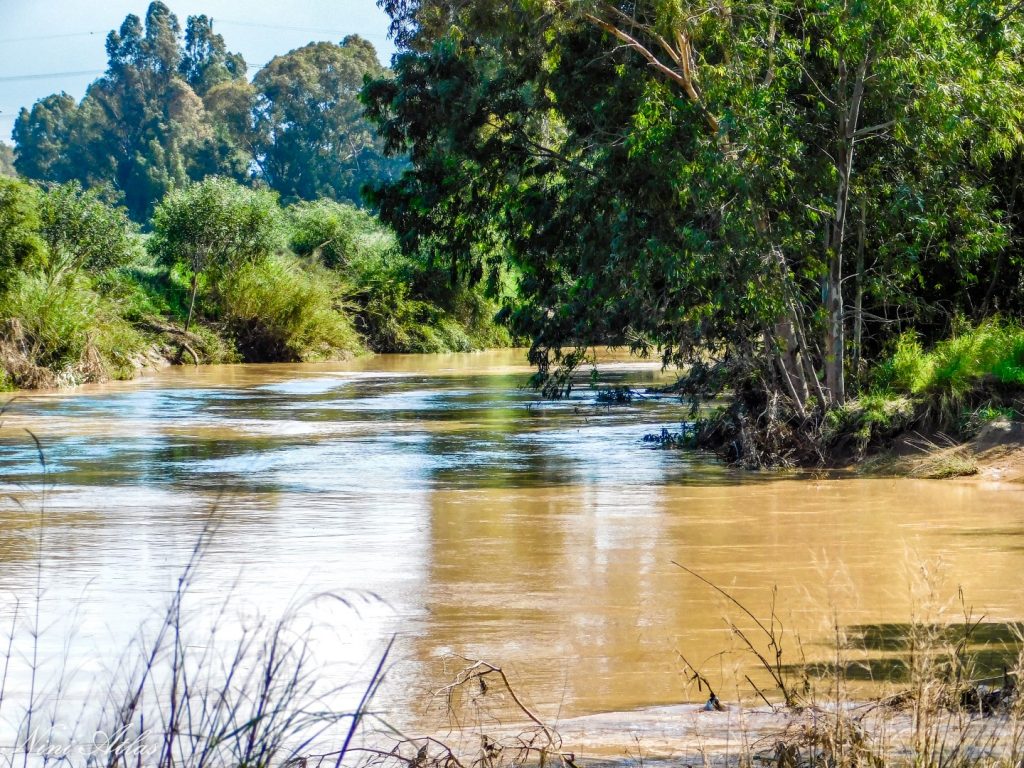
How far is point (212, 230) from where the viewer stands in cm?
4441

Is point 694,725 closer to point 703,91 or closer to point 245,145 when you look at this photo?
point 703,91

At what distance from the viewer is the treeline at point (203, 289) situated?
31.8 m

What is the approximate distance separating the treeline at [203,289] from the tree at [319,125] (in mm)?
42989

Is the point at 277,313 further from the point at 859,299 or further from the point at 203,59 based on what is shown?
the point at 203,59

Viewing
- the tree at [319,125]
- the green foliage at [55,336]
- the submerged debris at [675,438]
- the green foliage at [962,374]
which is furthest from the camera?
the tree at [319,125]

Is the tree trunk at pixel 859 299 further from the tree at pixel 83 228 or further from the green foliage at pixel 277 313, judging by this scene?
the green foliage at pixel 277 313

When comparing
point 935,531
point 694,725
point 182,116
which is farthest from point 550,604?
point 182,116

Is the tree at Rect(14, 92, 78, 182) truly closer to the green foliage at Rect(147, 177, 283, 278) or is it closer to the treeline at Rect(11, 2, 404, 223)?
the treeline at Rect(11, 2, 404, 223)

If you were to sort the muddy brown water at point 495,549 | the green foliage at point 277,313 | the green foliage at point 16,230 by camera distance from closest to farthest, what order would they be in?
the muddy brown water at point 495,549
the green foliage at point 16,230
the green foliage at point 277,313

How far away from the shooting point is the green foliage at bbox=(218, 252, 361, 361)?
44781 millimetres

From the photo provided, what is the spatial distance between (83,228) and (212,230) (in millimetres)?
5058

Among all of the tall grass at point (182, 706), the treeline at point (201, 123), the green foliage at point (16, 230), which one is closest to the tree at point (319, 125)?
the treeline at point (201, 123)

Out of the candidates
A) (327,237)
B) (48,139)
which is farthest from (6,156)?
(327,237)

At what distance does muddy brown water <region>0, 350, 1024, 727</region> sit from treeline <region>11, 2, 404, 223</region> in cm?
7760
